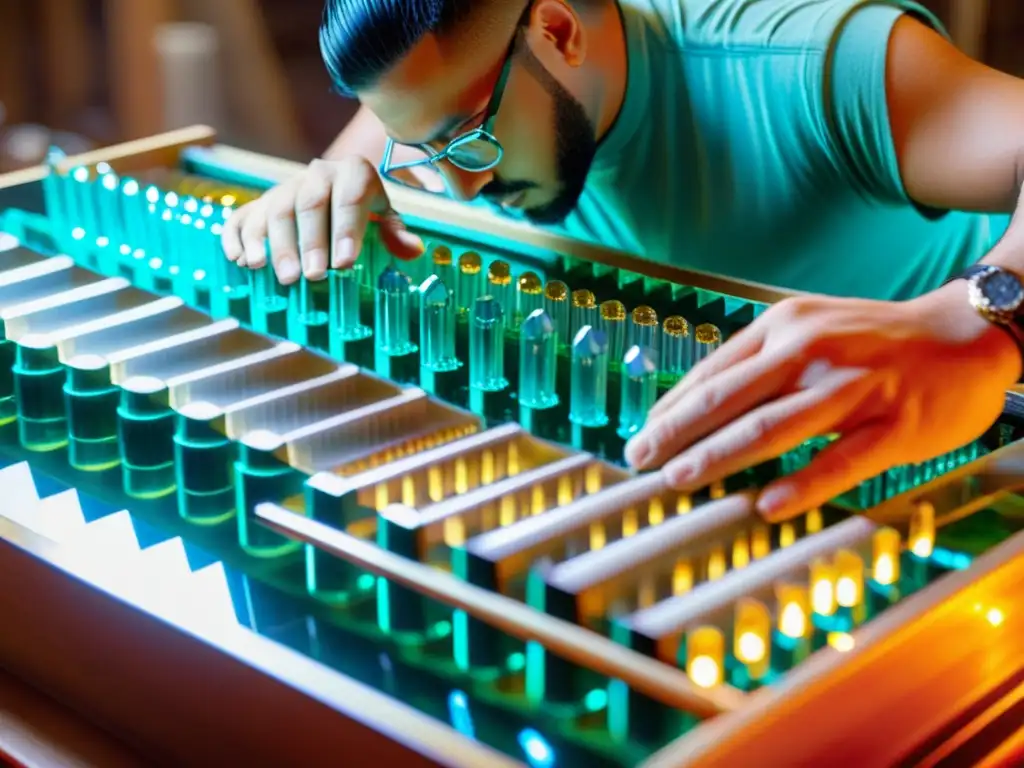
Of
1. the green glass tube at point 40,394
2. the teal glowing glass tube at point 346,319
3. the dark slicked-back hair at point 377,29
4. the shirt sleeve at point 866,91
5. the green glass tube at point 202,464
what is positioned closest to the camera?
the green glass tube at point 202,464

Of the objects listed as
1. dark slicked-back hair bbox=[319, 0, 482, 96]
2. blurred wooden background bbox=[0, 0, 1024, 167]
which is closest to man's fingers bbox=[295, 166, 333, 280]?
dark slicked-back hair bbox=[319, 0, 482, 96]

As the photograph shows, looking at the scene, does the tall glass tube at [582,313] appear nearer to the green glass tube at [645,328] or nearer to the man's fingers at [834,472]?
the green glass tube at [645,328]

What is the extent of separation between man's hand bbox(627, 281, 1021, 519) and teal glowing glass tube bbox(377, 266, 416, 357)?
0.30 metres

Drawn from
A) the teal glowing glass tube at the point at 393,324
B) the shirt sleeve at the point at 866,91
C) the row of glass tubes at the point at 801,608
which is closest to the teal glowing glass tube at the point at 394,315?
the teal glowing glass tube at the point at 393,324

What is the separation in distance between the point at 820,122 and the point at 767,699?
97 centimetres

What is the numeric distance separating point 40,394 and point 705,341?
532mm

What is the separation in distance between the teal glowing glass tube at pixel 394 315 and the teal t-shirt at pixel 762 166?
1.92ft

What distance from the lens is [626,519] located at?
0.83 m

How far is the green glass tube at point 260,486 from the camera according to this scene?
89 centimetres

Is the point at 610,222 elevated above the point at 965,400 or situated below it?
below

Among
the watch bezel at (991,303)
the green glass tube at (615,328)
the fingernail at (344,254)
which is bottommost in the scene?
the green glass tube at (615,328)

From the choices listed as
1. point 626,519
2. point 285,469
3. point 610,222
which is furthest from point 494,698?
point 610,222

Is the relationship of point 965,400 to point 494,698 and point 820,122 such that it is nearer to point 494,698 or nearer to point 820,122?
point 494,698

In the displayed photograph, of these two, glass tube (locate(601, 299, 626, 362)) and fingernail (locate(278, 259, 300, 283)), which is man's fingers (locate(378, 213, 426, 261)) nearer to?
fingernail (locate(278, 259, 300, 283))
